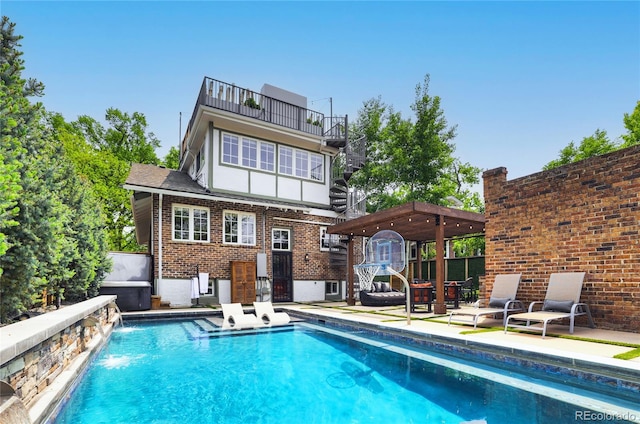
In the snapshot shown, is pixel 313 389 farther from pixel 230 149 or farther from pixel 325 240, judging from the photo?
pixel 325 240

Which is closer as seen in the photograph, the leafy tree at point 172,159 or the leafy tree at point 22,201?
the leafy tree at point 22,201

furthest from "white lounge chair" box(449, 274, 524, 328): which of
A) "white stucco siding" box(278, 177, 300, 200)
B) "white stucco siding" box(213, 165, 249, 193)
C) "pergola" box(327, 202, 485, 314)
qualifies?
"white stucco siding" box(213, 165, 249, 193)

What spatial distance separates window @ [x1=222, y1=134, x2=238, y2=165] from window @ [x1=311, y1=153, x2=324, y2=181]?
353 centimetres

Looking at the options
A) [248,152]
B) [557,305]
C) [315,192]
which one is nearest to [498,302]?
[557,305]

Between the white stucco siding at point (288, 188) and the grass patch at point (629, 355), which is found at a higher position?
the white stucco siding at point (288, 188)

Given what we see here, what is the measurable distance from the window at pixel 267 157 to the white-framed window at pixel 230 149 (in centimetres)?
104

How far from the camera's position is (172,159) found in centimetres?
2591

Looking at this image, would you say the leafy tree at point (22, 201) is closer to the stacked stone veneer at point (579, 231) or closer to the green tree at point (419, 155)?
the stacked stone veneer at point (579, 231)

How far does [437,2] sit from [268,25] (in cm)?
525

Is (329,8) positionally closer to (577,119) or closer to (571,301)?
(571,301)

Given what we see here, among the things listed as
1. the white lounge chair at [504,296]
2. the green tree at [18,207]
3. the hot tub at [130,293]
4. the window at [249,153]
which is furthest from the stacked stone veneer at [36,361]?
the window at [249,153]

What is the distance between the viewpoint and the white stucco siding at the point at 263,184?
558 inches

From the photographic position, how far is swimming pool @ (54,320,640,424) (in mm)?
3875

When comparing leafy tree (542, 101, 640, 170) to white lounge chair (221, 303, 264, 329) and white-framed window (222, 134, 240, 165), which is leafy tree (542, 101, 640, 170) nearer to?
white-framed window (222, 134, 240, 165)
